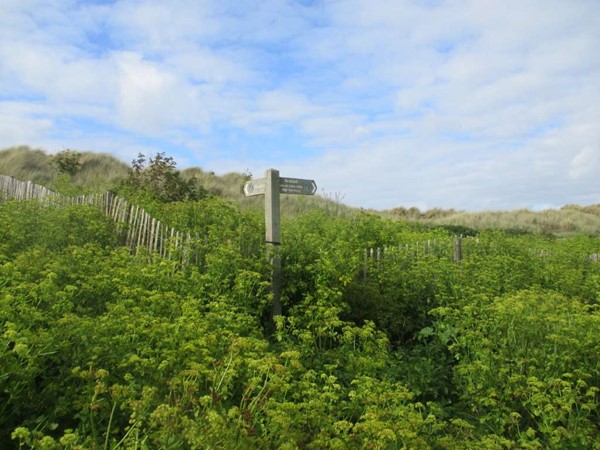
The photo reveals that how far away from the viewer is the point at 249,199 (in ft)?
90.4

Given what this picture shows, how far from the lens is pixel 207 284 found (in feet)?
20.7

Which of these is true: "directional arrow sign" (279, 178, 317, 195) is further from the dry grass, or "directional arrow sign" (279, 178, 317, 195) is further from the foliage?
the dry grass

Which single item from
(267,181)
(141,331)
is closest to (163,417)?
(141,331)

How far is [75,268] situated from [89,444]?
3202mm

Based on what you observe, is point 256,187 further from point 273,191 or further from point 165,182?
point 165,182

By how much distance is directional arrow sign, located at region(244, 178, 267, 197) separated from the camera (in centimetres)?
755

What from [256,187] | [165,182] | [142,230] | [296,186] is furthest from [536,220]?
[256,187]

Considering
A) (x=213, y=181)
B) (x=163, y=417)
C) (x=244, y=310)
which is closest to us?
(x=163, y=417)

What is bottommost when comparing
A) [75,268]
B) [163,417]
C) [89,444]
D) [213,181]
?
[89,444]

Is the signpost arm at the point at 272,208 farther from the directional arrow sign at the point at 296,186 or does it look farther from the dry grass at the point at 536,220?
the dry grass at the point at 536,220

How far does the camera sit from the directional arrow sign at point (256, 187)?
755 cm

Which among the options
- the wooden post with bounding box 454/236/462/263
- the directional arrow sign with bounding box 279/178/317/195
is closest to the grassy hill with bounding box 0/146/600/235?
the wooden post with bounding box 454/236/462/263

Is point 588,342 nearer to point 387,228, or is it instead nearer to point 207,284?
point 207,284

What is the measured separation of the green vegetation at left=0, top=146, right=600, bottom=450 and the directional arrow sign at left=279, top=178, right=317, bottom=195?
73 centimetres
